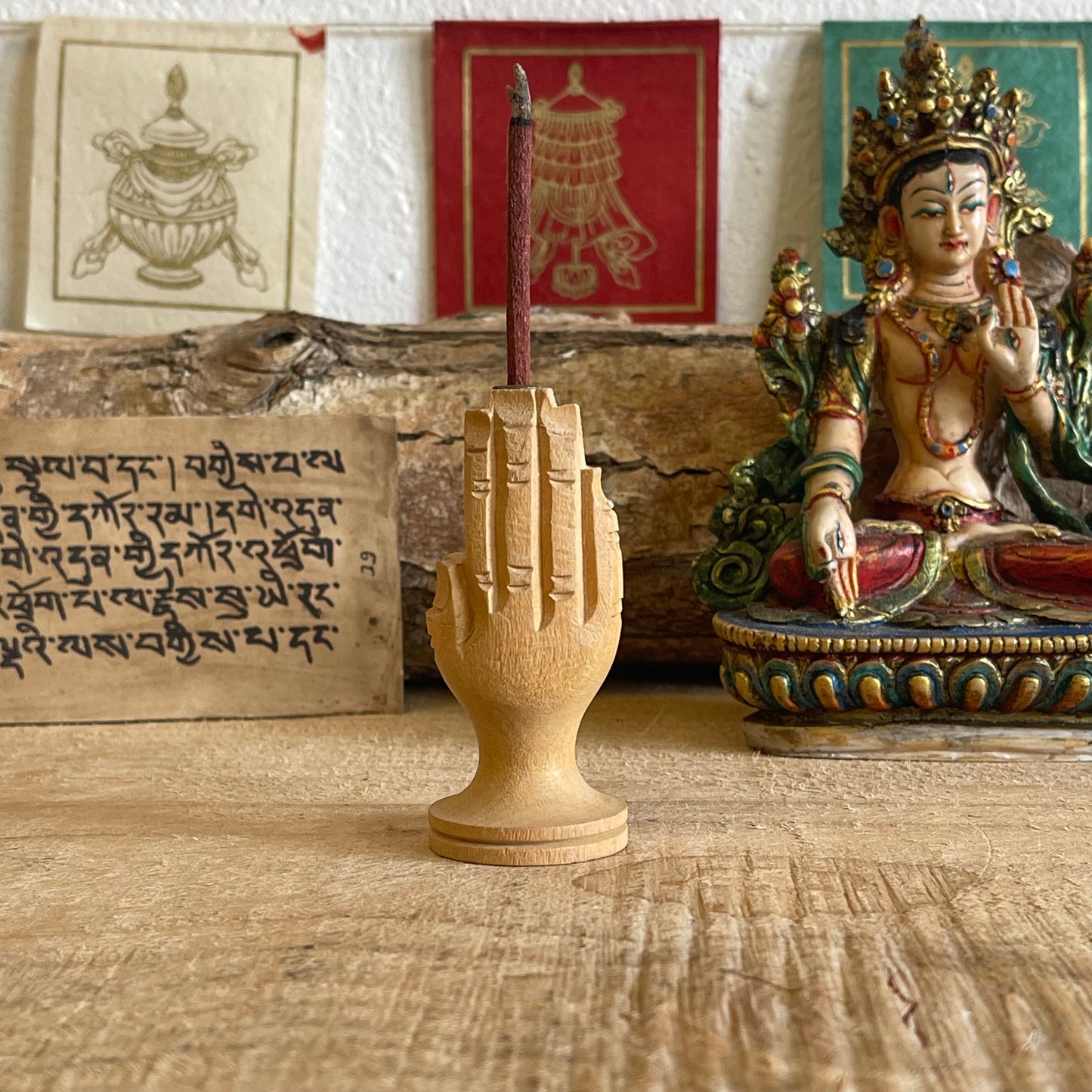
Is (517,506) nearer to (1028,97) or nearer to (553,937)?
(553,937)

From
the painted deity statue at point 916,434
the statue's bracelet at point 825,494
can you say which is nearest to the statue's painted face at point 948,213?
the painted deity statue at point 916,434

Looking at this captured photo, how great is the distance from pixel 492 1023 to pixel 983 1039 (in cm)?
26

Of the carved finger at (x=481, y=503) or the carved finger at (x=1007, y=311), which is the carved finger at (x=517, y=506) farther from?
the carved finger at (x=1007, y=311)

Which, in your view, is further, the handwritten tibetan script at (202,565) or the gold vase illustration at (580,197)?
the gold vase illustration at (580,197)

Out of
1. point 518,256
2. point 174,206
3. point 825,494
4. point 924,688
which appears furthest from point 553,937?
point 174,206

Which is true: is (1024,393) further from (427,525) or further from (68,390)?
(68,390)

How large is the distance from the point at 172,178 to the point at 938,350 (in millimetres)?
1366

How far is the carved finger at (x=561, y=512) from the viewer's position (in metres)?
1.03

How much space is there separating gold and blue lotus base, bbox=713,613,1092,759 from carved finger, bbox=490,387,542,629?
481 mm

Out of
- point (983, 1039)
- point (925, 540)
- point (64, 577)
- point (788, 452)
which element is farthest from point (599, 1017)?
point (64, 577)

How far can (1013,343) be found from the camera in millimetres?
1553

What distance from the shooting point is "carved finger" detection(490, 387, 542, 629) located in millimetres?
1025

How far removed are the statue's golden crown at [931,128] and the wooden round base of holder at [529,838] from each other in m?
Result: 0.91

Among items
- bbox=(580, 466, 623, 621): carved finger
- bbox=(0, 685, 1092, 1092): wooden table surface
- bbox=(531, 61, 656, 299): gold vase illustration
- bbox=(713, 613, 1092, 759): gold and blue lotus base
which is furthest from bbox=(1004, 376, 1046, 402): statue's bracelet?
bbox=(531, 61, 656, 299): gold vase illustration
